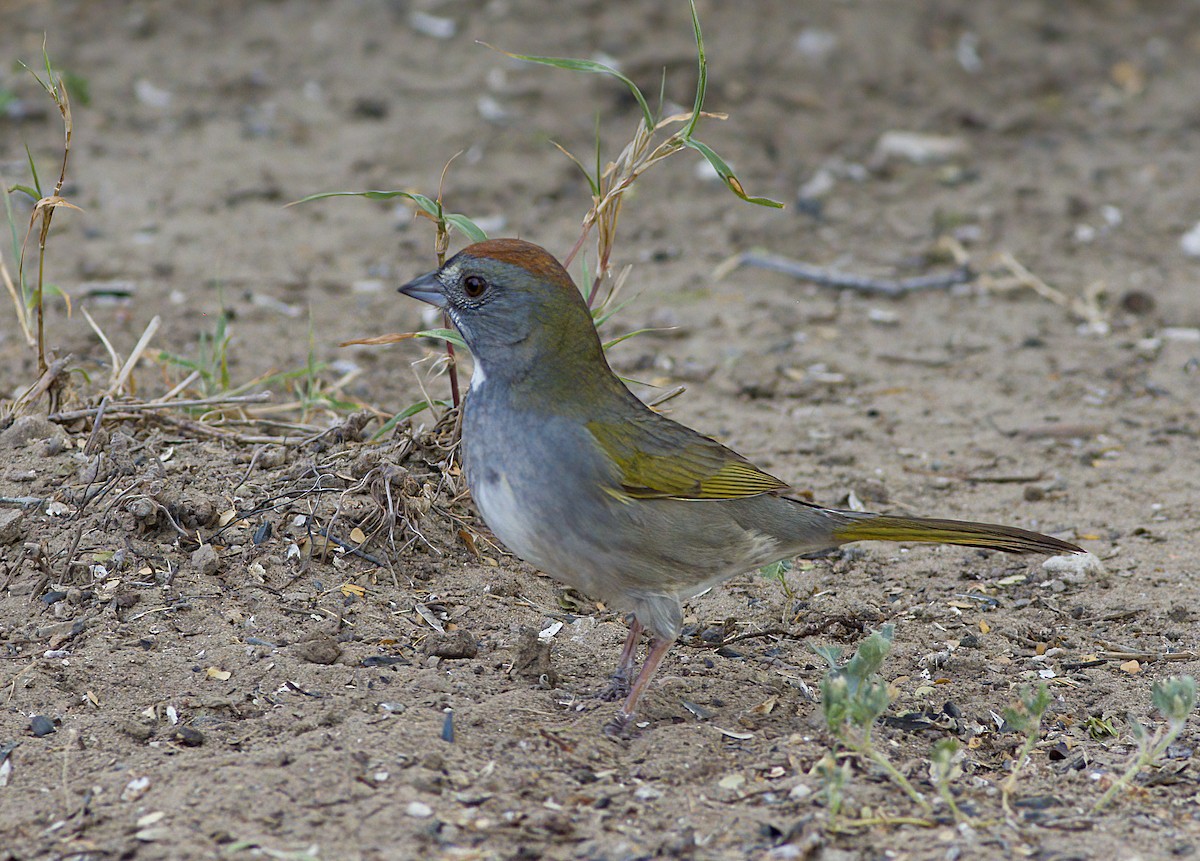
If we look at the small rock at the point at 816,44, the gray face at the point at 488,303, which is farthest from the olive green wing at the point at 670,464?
the small rock at the point at 816,44

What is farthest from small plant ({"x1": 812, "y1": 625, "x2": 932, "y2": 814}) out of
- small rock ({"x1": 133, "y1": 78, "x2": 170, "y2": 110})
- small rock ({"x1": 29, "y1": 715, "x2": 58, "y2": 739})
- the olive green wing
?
small rock ({"x1": 133, "y1": 78, "x2": 170, "y2": 110})

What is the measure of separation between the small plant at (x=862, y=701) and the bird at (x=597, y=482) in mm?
565

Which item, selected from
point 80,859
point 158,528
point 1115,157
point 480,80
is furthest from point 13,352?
point 1115,157

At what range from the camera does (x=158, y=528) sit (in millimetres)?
4184

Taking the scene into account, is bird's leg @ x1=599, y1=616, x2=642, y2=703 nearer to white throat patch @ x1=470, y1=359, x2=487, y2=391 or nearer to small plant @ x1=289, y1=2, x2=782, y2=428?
white throat patch @ x1=470, y1=359, x2=487, y2=391

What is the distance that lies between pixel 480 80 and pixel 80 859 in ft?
22.4

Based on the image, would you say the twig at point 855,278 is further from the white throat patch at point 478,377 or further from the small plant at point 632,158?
the white throat patch at point 478,377

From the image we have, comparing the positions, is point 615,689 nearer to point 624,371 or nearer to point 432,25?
point 624,371

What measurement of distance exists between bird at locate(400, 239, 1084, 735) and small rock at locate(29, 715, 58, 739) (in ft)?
3.99

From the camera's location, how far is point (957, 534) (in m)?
3.90

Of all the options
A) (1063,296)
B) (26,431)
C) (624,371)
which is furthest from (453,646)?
(1063,296)

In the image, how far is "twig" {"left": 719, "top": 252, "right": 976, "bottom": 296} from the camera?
739cm

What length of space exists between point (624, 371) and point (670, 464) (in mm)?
2682

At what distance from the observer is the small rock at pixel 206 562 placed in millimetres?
4090
